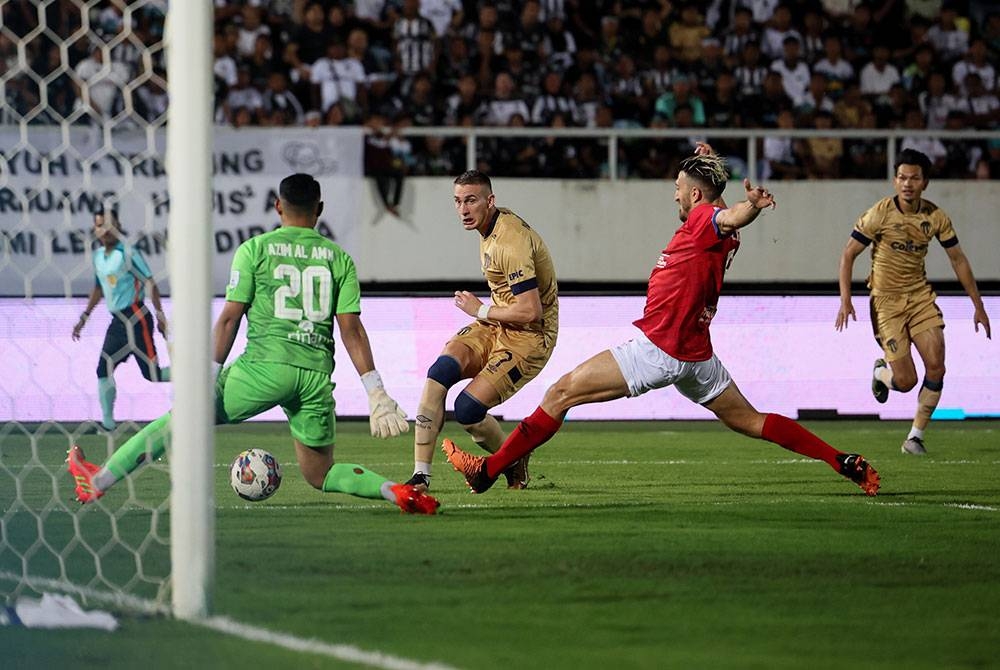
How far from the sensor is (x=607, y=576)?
6.34m

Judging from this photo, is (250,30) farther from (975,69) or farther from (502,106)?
(975,69)

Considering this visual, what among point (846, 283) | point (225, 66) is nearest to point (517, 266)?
point (846, 283)

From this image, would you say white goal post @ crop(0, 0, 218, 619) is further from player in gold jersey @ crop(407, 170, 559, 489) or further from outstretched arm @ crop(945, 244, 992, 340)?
outstretched arm @ crop(945, 244, 992, 340)

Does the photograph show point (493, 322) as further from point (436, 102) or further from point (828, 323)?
point (436, 102)

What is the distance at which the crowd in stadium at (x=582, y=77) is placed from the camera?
1778cm

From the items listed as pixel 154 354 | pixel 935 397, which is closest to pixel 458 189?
pixel 154 354

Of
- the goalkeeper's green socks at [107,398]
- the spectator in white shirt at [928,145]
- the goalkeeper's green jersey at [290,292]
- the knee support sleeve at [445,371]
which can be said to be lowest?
the goalkeeper's green socks at [107,398]

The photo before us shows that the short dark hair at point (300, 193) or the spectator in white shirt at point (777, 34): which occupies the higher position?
the spectator in white shirt at point (777, 34)

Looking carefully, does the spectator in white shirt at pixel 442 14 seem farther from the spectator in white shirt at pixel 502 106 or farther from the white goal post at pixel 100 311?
the white goal post at pixel 100 311

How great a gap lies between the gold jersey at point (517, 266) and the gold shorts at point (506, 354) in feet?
0.20

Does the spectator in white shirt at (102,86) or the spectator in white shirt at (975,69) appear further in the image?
the spectator in white shirt at (975,69)

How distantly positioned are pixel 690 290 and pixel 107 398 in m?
6.20

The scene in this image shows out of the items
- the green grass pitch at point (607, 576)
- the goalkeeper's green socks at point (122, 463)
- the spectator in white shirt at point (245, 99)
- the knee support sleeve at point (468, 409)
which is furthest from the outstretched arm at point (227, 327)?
the spectator in white shirt at point (245, 99)

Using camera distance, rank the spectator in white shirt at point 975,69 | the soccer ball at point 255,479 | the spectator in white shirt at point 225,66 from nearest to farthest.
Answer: the soccer ball at point 255,479 < the spectator in white shirt at point 225,66 < the spectator in white shirt at point 975,69
